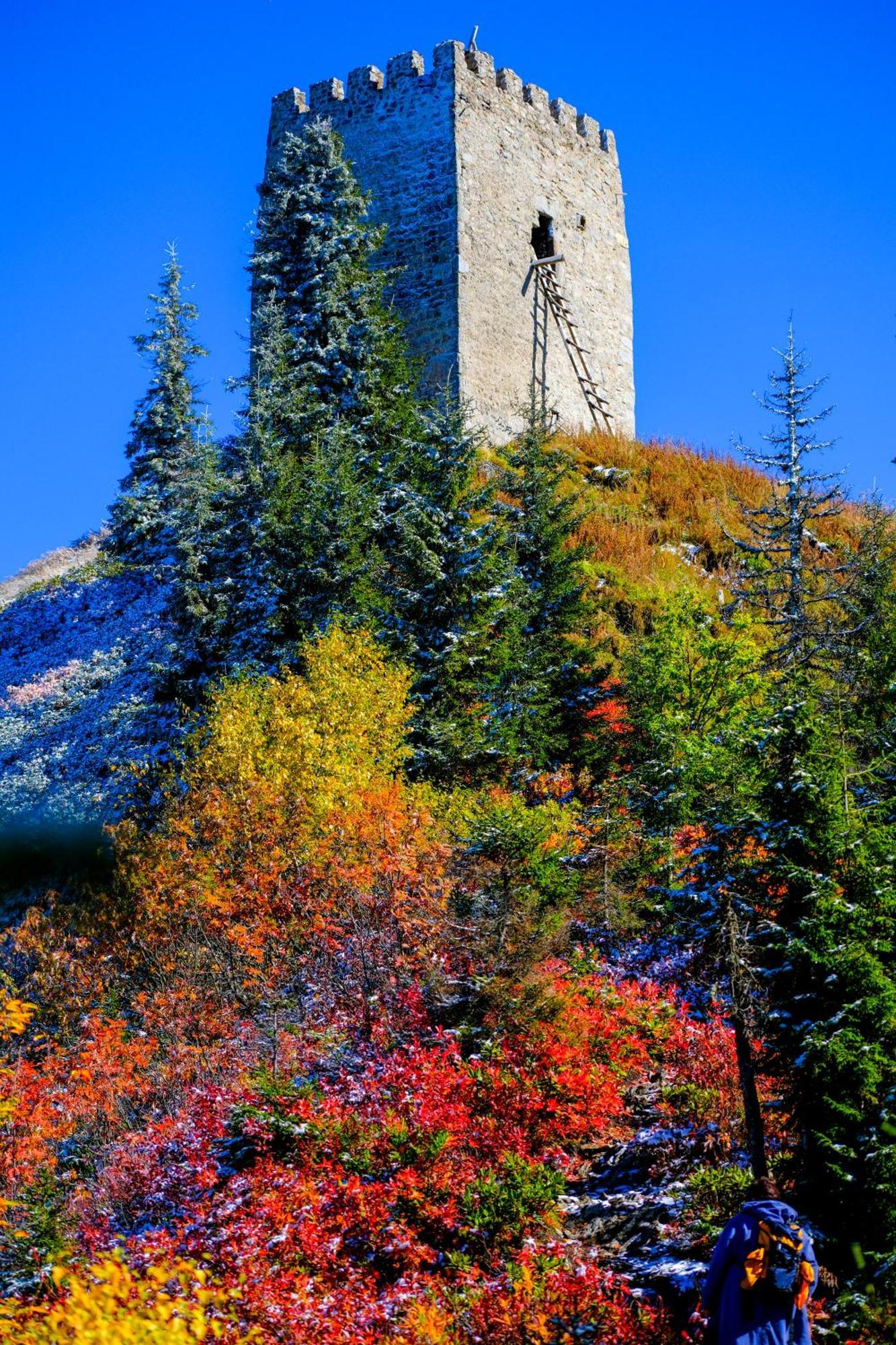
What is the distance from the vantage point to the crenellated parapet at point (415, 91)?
28734 mm

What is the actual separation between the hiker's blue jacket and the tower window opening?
90.3ft

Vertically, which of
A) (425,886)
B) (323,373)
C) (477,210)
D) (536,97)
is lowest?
(425,886)

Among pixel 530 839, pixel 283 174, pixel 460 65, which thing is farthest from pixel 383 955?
pixel 460 65

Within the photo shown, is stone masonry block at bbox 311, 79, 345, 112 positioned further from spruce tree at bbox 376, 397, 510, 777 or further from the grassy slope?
spruce tree at bbox 376, 397, 510, 777

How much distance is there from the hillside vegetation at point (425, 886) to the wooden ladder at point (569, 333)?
9.26ft

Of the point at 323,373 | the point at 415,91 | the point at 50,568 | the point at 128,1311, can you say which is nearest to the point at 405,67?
the point at 415,91

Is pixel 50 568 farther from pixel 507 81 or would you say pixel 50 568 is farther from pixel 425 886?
pixel 425 886

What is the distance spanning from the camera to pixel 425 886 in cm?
1445

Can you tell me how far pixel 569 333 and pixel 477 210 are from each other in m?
4.05

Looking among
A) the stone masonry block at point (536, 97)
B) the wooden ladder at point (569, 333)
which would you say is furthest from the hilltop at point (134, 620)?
the stone masonry block at point (536, 97)

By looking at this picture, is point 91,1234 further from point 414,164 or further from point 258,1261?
point 414,164

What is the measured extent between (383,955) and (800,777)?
6690mm

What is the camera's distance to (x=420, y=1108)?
10.7 meters

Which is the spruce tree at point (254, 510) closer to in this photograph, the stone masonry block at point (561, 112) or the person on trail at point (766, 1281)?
the stone masonry block at point (561, 112)
